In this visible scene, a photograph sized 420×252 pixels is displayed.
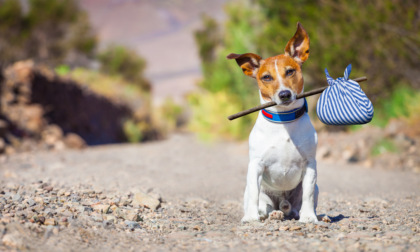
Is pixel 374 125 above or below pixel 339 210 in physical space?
above

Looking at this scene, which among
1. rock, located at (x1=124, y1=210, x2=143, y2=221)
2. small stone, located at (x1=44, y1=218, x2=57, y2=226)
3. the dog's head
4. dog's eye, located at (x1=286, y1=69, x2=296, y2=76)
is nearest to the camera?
small stone, located at (x1=44, y1=218, x2=57, y2=226)

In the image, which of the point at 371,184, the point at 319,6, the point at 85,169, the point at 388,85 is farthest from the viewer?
the point at 319,6

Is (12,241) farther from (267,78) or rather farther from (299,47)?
(299,47)

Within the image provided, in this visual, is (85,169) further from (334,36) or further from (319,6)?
(319,6)

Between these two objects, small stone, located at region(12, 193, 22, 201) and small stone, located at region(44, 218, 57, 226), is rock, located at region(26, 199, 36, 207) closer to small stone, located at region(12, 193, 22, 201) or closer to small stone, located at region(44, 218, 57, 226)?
small stone, located at region(12, 193, 22, 201)

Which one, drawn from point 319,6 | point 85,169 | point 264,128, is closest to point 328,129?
point 319,6

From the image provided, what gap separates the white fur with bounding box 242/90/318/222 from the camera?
3465 mm

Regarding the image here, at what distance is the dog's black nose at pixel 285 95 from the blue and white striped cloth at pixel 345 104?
392mm

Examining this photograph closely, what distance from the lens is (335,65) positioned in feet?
35.5

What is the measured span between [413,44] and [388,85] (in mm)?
1755

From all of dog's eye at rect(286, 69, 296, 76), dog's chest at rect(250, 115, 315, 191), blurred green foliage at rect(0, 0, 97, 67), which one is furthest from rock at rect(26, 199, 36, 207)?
blurred green foliage at rect(0, 0, 97, 67)

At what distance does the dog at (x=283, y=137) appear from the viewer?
343cm

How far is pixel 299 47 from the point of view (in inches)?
143

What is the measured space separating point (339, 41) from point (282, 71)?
7.93 m
